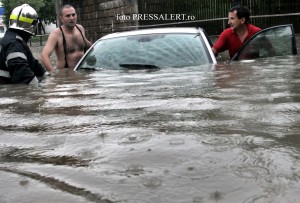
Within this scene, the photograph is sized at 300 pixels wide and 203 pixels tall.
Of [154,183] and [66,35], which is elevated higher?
[66,35]

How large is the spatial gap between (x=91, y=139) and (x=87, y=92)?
186cm

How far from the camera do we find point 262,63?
18.2ft

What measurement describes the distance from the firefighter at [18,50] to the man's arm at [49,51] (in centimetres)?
116

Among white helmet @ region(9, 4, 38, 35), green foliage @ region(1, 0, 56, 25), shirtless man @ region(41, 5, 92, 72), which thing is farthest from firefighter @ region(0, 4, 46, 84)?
green foliage @ region(1, 0, 56, 25)

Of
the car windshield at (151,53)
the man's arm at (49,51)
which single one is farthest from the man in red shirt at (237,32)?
the man's arm at (49,51)

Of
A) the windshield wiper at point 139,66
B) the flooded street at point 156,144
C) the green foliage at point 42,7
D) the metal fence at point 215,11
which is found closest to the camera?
the flooded street at point 156,144

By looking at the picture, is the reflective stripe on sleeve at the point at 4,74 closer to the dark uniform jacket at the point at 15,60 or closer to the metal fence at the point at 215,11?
the dark uniform jacket at the point at 15,60

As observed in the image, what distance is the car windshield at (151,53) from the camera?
5.26 meters

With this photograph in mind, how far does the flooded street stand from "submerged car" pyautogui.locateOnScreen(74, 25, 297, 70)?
1188mm

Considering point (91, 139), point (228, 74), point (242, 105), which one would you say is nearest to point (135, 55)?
point (228, 74)

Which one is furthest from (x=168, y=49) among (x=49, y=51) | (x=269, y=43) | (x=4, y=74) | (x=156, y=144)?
(x=156, y=144)

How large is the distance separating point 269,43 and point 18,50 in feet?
9.75

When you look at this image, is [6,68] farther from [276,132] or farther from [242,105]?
[276,132]

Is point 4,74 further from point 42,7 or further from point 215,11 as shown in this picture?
point 42,7
